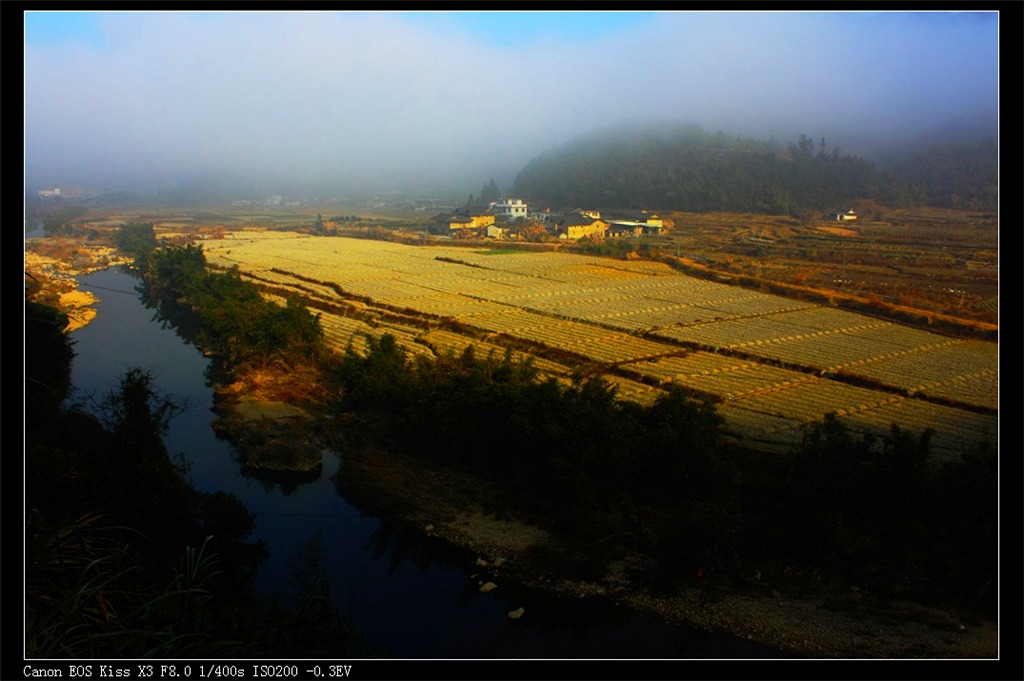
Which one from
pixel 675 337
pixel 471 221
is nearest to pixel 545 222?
pixel 471 221

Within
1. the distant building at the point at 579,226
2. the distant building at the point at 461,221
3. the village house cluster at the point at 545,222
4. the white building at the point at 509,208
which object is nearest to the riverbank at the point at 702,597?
the village house cluster at the point at 545,222

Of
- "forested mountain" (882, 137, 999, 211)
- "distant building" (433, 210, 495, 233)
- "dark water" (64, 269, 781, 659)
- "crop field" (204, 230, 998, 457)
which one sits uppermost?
"distant building" (433, 210, 495, 233)

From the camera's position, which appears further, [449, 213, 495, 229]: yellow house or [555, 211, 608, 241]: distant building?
[449, 213, 495, 229]: yellow house

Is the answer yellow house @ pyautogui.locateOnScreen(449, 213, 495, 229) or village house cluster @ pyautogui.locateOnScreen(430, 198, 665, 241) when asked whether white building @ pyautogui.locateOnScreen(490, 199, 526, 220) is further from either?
yellow house @ pyautogui.locateOnScreen(449, 213, 495, 229)

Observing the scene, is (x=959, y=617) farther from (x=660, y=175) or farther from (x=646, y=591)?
(x=660, y=175)

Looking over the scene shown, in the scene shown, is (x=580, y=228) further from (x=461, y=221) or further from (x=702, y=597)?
(x=702, y=597)

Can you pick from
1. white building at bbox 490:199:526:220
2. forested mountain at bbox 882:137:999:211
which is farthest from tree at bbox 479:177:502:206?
forested mountain at bbox 882:137:999:211
